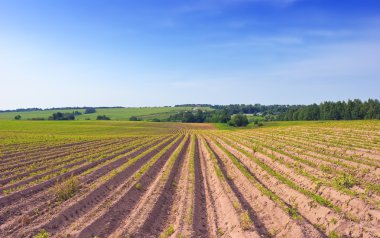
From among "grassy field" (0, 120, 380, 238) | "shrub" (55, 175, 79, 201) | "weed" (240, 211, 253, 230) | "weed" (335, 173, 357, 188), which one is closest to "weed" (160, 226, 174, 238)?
"grassy field" (0, 120, 380, 238)

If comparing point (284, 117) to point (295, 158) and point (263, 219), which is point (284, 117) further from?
point (263, 219)

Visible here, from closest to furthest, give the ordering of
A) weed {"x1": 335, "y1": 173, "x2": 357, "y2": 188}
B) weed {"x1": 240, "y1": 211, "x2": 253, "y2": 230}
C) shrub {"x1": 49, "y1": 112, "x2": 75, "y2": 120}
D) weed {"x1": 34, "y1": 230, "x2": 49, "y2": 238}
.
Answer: weed {"x1": 34, "y1": 230, "x2": 49, "y2": 238} → weed {"x1": 240, "y1": 211, "x2": 253, "y2": 230} → weed {"x1": 335, "y1": 173, "x2": 357, "y2": 188} → shrub {"x1": 49, "y1": 112, "x2": 75, "y2": 120}

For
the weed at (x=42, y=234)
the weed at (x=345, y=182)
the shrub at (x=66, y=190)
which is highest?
the weed at (x=345, y=182)

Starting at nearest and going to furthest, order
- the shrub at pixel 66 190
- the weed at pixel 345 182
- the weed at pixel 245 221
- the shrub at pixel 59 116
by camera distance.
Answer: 1. the weed at pixel 245 221
2. the weed at pixel 345 182
3. the shrub at pixel 66 190
4. the shrub at pixel 59 116

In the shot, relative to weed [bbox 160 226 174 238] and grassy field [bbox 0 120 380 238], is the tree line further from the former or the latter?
weed [bbox 160 226 174 238]

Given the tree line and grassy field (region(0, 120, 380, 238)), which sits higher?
the tree line

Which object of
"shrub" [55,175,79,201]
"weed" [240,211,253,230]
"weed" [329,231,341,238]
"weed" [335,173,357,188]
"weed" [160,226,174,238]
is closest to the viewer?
"weed" [329,231,341,238]

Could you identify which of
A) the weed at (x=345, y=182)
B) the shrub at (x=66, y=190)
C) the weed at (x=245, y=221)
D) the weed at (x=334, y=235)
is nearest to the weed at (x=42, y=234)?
the shrub at (x=66, y=190)

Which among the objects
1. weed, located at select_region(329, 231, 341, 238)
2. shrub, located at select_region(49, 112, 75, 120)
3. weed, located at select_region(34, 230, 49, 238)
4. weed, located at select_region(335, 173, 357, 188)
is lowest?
weed, located at select_region(34, 230, 49, 238)

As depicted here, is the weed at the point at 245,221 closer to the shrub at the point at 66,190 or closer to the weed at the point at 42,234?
the weed at the point at 42,234

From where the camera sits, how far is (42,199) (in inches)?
572

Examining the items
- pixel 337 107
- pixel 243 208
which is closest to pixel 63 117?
pixel 337 107

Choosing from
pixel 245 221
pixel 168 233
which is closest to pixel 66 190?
pixel 168 233

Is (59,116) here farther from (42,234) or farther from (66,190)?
(42,234)
